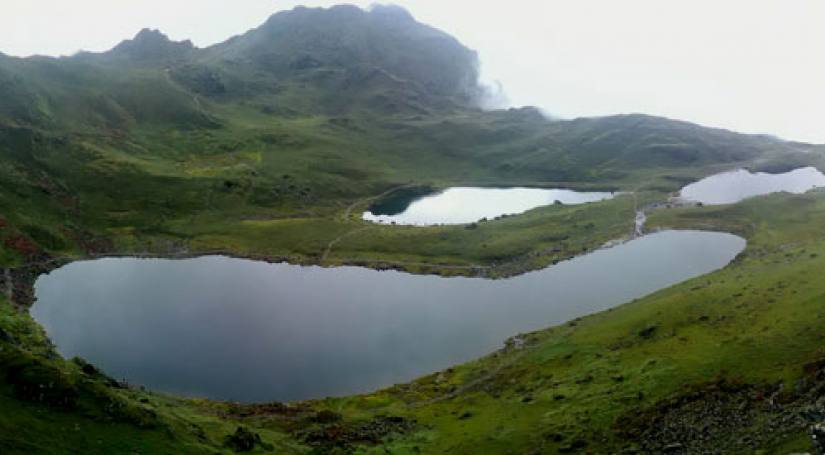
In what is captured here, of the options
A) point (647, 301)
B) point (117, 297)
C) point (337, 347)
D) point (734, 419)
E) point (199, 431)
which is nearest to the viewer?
point (734, 419)

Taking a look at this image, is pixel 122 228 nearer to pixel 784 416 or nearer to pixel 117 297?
pixel 117 297

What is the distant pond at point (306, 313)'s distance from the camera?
3543 inches

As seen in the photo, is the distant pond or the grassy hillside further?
the distant pond

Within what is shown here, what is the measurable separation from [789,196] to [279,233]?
137690 millimetres

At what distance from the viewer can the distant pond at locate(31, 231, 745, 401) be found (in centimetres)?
9000

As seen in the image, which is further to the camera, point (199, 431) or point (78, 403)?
point (199, 431)

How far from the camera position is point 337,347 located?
97000 mm

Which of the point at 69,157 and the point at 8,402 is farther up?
the point at 69,157

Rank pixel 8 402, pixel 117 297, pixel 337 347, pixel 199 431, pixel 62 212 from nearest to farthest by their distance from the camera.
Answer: pixel 8 402 < pixel 199 431 < pixel 337 347 < pixel 117 297 < pixel 62 212

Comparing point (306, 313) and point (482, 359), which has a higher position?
point (306, 313)

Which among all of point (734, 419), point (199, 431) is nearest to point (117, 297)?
point (199, 431)

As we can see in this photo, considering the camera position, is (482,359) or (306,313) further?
(306,313)

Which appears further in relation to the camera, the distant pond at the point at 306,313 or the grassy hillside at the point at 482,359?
the distant pond at the point at 306,313

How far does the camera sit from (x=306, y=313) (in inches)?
4345
